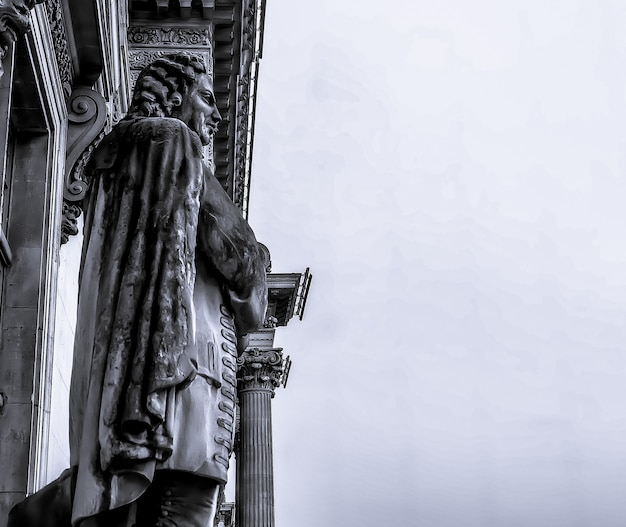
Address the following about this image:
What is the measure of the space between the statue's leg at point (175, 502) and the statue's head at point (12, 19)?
3.41 meters

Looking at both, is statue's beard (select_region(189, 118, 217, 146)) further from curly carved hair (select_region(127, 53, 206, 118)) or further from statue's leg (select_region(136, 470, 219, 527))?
statue's leg (select_region(136, 470, 219, 527))

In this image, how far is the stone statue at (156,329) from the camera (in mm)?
4250

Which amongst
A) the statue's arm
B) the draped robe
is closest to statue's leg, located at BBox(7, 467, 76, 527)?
the draped robe

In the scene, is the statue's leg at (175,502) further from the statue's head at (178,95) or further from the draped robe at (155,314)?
the statue's head at (178,95)

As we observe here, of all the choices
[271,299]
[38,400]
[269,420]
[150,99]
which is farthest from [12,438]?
[271,299]

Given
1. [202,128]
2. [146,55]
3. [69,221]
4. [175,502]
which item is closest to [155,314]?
[175,502]

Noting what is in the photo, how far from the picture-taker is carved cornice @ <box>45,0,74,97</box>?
977 cm

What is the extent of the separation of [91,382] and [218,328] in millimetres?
670

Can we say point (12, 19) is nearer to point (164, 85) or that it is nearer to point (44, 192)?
point (164, 85)

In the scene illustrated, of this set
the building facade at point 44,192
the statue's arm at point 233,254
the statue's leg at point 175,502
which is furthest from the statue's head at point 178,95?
the statue's leg at point 175,502

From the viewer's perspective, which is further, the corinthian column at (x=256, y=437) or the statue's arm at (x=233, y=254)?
the corinthian column at (x=256, y=437)

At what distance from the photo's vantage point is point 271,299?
3192 centimetres

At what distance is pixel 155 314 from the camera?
444cm

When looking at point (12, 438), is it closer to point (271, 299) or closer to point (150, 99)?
point (150, 99)
